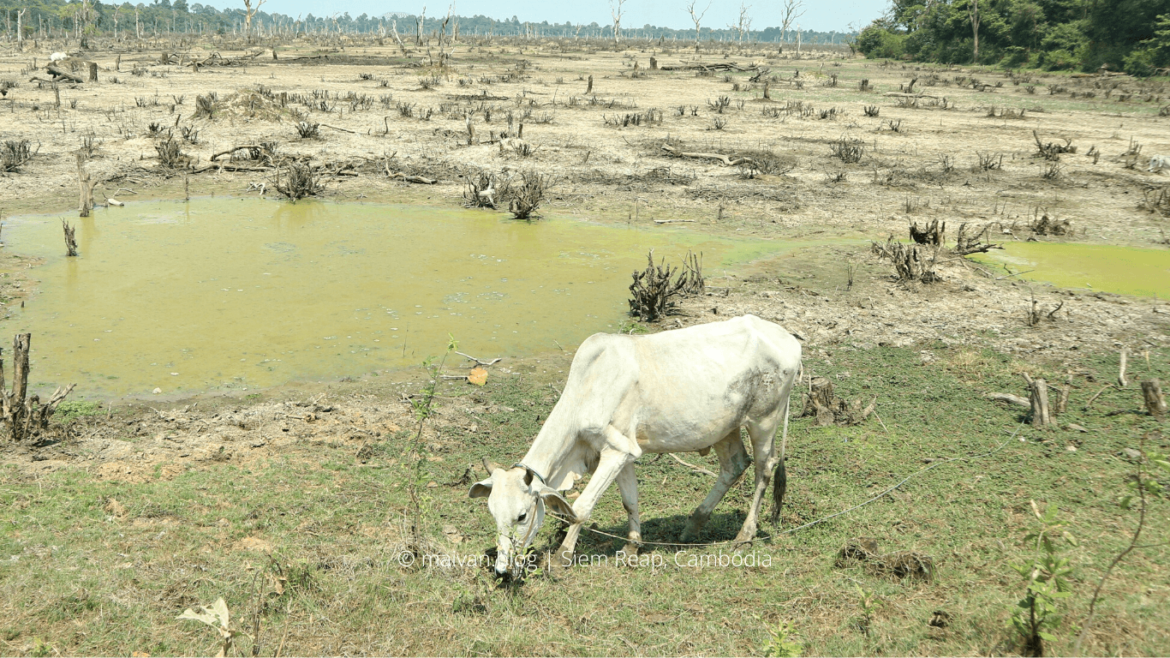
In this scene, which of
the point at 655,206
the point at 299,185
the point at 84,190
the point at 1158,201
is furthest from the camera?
the point at 655,206

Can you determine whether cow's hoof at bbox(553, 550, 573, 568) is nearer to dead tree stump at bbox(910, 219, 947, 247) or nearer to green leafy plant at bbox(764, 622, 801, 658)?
green leafy plant at bbox(764, 622, 801, 658)

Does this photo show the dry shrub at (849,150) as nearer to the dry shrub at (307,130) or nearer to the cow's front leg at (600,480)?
the dry shrub at (307,130)

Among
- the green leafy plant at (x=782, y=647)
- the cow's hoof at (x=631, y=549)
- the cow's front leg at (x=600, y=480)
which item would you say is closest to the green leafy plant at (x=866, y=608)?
the green leafy plant at (x=782, y=647)

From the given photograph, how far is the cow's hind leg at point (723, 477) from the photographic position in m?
5.69

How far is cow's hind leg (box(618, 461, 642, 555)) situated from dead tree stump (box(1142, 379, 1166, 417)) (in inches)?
192

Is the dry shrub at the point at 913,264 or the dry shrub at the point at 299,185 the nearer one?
the dry shrub at the point at 913,264

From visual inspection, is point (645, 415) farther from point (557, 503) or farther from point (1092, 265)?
point (1092, 265)

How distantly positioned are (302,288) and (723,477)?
6.92 metres

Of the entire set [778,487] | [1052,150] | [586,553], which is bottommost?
[586,553]

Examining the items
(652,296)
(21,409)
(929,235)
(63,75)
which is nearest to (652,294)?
(652,296)

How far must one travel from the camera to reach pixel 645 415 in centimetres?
525

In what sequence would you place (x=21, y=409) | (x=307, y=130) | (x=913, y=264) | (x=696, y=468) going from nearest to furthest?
(x=21, y=409) < (x=696, y=468) < (x=913, y=264) < (x=307, y=130)

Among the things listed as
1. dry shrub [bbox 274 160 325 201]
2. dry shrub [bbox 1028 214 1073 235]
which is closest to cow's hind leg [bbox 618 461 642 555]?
dry shrub [bbox 1028 214 1073 235]

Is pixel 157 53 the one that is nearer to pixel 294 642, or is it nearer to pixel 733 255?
pixel 733 255
